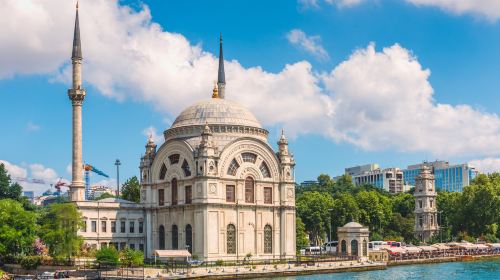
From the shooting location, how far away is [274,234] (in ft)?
243

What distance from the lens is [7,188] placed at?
86.8 meters

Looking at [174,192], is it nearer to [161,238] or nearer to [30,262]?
[161,238]

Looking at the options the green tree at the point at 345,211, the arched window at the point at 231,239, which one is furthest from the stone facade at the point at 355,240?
the green tree at the point at 345,211

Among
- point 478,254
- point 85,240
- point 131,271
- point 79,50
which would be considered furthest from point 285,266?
point 478,254

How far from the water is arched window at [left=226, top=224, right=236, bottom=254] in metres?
9.40

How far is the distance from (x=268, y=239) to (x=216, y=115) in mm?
12858

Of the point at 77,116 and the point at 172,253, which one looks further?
the point at 77,116

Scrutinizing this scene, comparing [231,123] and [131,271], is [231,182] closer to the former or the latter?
[231,123]

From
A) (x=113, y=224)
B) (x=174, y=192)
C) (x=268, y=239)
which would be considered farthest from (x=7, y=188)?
(x=268, y=239)

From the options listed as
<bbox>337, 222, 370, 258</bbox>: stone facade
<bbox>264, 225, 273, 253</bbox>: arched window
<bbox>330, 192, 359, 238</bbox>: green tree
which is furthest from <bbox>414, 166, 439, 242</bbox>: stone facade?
<bbox>264, 225, 273, 253</bbox>: arched window

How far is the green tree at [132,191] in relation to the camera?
8856 cm

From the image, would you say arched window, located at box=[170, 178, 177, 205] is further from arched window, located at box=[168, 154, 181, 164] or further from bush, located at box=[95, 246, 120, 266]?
bush, located at box=[95, 246, 120, 266]

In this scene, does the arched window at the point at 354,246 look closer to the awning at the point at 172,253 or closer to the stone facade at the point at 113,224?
the awning at the point at 172,253

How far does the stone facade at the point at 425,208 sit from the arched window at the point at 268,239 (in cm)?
4128
